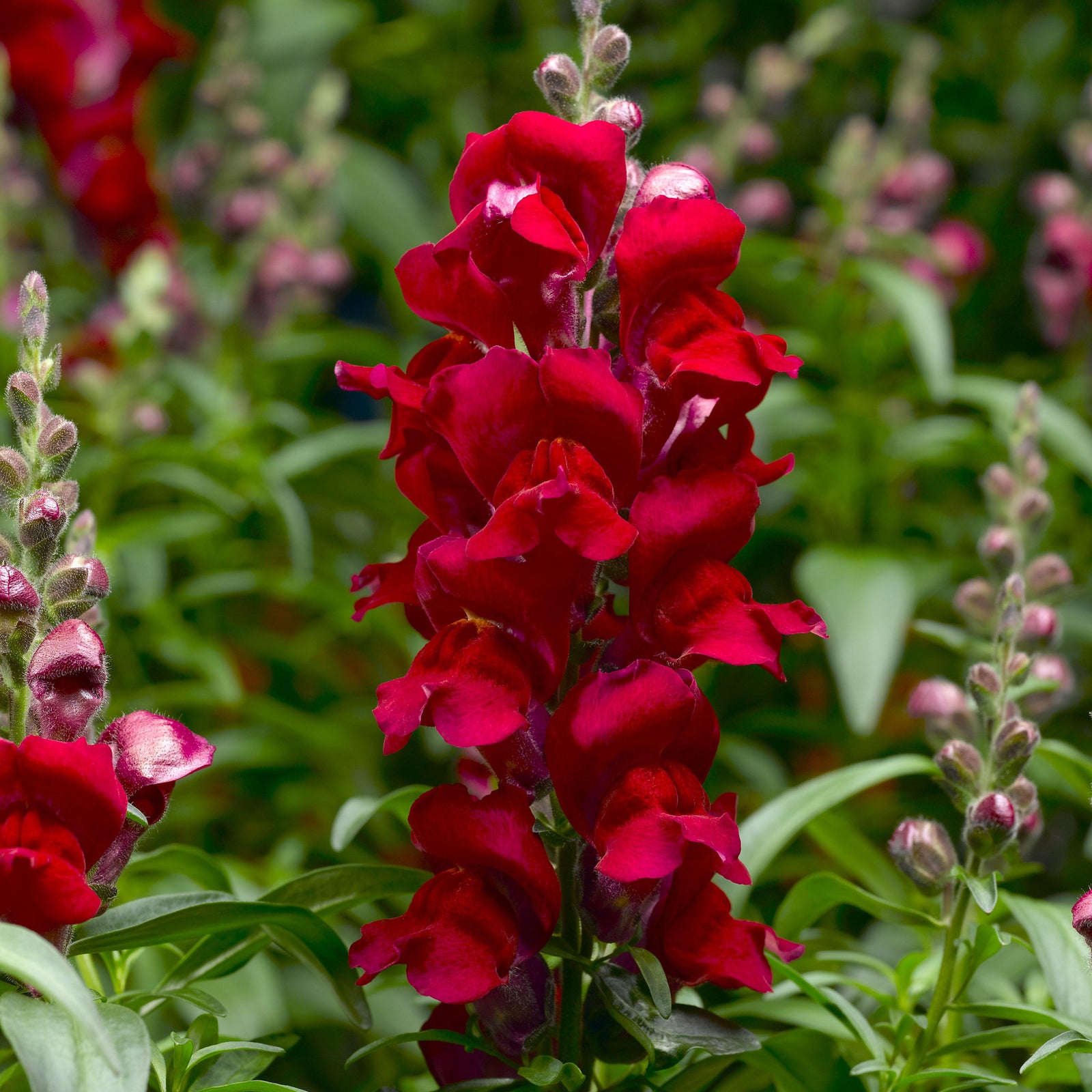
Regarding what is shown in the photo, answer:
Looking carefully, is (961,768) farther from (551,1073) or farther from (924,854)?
(551,1073)

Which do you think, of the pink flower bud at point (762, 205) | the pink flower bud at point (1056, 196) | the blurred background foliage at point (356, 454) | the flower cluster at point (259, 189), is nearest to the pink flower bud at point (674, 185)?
the blurred background foliage at point (356, 454)

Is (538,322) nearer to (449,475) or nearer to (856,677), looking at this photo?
(449,475)

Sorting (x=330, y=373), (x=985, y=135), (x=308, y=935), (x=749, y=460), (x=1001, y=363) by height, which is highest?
(x=749, y=460)

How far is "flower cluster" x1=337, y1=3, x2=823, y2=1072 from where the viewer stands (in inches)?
16.6

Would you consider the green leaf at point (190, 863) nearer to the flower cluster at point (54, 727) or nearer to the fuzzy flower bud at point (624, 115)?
the flower cluster at point (54, 727)

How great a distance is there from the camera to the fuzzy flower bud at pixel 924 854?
516mm

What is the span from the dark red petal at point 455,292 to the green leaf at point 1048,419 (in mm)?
588

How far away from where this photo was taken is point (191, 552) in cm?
111

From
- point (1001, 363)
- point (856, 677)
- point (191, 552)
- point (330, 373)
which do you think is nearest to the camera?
point (856, 677)

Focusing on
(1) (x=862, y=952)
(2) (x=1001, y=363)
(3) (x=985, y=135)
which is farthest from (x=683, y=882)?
(3) (x=985, y=135)

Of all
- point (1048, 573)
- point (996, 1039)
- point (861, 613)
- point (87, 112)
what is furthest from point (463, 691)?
point (87, 112)

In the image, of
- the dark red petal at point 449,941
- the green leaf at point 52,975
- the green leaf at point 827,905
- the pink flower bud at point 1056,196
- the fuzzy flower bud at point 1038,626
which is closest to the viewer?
the green leaf at point 52,975

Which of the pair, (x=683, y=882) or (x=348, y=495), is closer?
(x=683, y=882)

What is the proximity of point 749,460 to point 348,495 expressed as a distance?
0.72m
